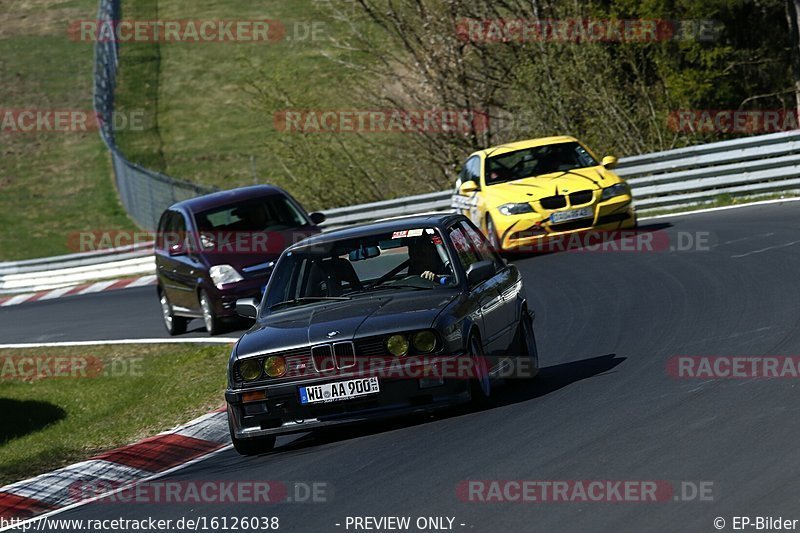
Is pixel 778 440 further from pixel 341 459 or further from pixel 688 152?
pixel 688 152

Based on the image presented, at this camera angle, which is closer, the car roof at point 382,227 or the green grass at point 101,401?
the car roof at point 382,227

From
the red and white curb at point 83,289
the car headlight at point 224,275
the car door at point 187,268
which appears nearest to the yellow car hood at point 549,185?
the car headlight at point 224,275

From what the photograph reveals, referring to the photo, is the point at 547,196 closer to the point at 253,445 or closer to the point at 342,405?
the point at 253,445

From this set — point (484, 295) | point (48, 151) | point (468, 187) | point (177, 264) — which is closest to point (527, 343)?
point (484, 295)

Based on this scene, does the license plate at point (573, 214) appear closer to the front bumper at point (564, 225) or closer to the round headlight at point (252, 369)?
the front bumper at point (564, 225)

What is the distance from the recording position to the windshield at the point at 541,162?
20.7m

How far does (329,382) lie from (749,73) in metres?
20.7

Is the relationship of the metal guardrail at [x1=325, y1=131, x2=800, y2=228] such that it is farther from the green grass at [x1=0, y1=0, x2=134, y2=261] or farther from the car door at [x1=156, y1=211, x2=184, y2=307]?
the green grass at [x1=0, y1=0, x2=134, y2=261]

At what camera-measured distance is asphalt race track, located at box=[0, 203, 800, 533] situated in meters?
6.68

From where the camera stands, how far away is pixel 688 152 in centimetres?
2412

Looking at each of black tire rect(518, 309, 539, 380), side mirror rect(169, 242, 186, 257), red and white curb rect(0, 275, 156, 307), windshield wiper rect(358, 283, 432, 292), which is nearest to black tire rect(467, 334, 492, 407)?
windshield wiper rect(358, 283, 432, 292)

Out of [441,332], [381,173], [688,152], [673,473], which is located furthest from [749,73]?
[673,473]

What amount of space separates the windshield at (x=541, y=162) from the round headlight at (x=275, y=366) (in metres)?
11.7

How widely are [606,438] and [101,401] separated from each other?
8680 mm
